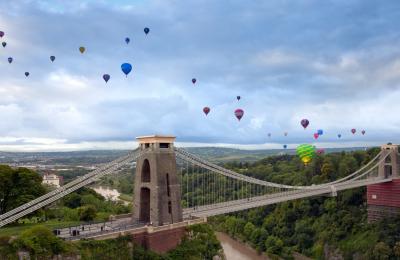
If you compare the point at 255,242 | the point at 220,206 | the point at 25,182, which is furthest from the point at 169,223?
the point at 255,242

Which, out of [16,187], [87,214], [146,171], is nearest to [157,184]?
[146,171]

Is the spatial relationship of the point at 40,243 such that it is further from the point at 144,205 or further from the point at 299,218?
the point at 299,218

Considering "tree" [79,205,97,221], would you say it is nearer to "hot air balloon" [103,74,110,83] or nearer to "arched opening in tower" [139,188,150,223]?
"arched opening in tower" [139,188,150,223]

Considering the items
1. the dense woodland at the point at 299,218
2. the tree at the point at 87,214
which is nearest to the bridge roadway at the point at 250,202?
the dense woodland at the point at 299,218

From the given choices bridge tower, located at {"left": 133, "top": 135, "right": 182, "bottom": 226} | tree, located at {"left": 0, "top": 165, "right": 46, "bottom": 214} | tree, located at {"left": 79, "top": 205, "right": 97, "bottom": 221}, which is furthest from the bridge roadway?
tree, located at {"left": 0, "top": 165, "right": 46, "bottom": 214}

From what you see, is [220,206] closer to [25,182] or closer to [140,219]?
[140,219]
